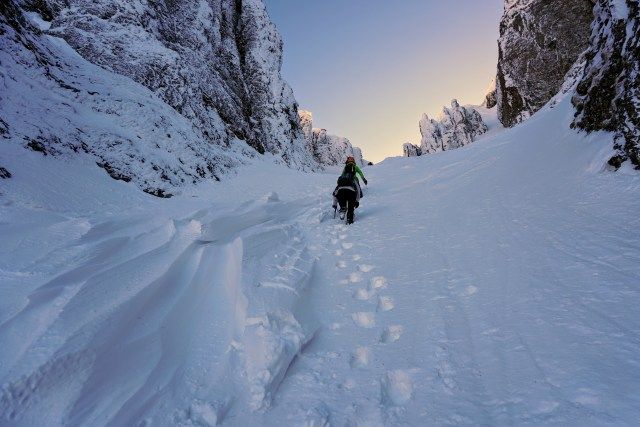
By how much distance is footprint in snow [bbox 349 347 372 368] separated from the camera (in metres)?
3.56

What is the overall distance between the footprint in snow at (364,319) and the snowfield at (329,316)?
0.08ft

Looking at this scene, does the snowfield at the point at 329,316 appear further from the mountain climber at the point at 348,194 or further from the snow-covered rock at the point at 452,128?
the snow-covered rock at the point at 452,128

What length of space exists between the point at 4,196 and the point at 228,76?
93.0 feet

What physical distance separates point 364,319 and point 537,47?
46772mm

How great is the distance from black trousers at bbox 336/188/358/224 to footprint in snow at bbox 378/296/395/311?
454cm

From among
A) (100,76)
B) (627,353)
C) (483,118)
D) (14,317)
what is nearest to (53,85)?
(100,76)

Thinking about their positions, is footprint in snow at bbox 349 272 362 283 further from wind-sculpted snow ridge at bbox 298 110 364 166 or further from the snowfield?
wind-sculpted snow ridge at bbox 298 110 364 166

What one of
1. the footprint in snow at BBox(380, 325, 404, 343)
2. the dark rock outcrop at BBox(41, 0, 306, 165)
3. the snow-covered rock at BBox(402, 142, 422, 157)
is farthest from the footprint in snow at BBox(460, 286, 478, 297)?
the snow-covered rock at BBox(402, 142, 422, 157)

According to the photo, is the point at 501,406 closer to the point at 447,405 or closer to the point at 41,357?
the point at 447,405

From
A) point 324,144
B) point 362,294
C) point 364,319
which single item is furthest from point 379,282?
point 324,144

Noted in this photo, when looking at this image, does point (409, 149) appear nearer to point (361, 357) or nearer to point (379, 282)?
point (379, 282)

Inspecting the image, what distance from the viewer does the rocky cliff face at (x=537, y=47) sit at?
3756 centimetres

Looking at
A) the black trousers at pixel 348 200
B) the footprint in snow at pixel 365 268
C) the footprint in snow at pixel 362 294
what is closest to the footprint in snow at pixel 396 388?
the footprint in snow at pixel 362 294

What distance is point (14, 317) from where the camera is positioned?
342 cm
